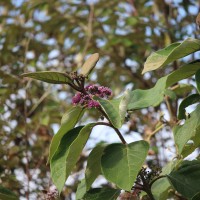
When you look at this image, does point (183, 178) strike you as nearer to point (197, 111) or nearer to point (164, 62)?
point (197, 111)

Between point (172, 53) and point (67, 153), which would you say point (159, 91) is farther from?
point (67, 153)

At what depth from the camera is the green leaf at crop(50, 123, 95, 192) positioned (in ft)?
3.34

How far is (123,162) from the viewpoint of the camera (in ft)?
3.26

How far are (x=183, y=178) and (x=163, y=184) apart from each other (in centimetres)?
14

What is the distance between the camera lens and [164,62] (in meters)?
1.00

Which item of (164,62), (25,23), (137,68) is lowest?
(137,68)

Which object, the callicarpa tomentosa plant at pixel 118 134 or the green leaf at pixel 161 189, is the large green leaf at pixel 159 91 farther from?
the green leaf at pixel 161 189

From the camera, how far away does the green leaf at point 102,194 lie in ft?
3.62

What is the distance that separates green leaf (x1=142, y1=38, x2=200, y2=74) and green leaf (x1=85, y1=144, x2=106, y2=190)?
7.8 inches

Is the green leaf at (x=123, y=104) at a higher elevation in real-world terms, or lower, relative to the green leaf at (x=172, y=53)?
lower

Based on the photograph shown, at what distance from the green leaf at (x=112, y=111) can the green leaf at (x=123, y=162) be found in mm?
71

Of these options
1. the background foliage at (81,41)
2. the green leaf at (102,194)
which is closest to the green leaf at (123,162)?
the green leaf at (102,194)

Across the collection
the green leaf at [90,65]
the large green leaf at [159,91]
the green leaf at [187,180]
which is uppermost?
the green leaf at [90,65]

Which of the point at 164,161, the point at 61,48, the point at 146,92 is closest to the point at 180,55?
the point at 146,92
